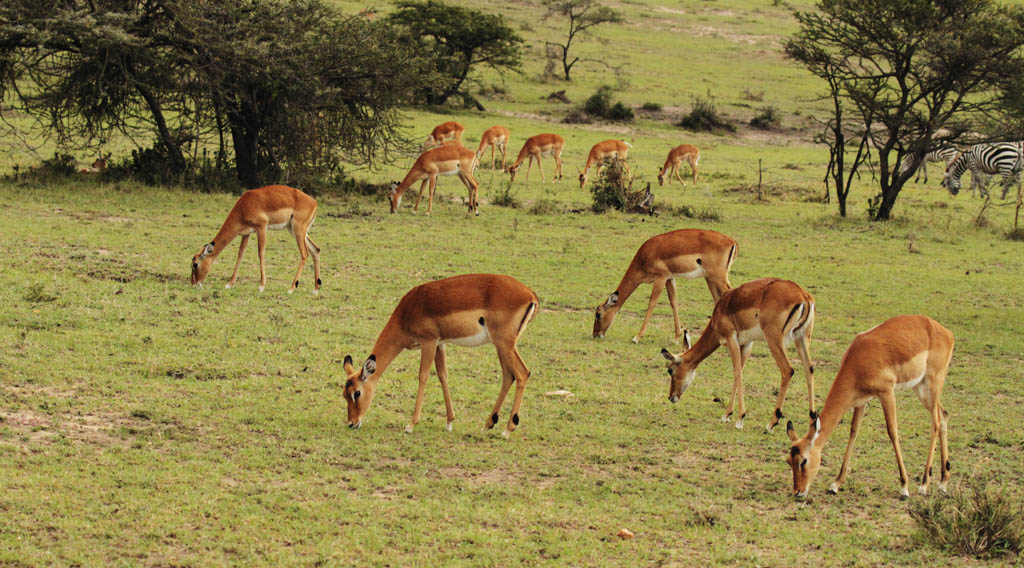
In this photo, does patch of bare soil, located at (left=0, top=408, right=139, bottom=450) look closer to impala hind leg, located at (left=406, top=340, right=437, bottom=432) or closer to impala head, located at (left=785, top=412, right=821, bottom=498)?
impala hind leg, located at (left=406, top=340, right=437, bottom=432)

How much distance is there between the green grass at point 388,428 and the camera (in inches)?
205

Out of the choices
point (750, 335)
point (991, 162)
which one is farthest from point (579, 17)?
point (750, 335)

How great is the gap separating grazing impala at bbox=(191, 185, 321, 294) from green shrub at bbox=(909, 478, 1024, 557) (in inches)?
268

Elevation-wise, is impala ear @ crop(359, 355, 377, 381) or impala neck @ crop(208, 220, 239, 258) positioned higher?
impala neck @ crop(208, 220, 239, 258)

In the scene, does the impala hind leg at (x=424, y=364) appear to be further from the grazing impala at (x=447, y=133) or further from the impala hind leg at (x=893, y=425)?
the grazing impala at (x=447, y=133)

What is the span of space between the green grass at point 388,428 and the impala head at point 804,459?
12 cm

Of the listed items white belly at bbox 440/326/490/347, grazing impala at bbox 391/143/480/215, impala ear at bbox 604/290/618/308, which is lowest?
A: impala ear at bbox 604/290/618/308

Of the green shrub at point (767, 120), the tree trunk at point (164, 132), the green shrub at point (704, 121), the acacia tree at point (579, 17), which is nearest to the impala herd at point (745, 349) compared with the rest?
the tree trunk at point (164, 132)

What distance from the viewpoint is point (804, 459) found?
5859 mm

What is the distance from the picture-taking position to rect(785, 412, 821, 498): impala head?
5840mm

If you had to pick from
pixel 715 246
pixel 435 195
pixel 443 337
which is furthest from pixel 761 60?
pixel 443 337

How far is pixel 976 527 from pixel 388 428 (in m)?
3.66

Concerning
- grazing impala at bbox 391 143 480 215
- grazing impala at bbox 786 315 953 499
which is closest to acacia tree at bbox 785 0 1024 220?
grazing impala at bbox 391 143 480 215

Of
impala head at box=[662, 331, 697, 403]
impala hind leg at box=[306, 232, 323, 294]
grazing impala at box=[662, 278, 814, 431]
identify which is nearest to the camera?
grazing impala at box=[662, 278, 814, 431]
